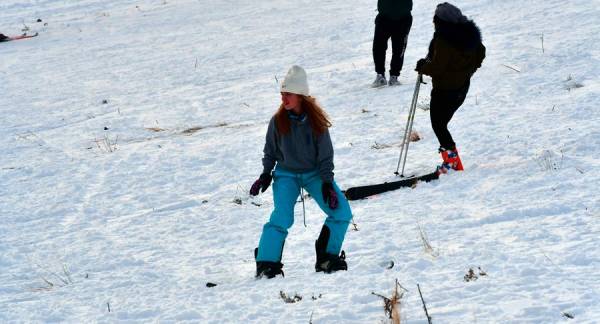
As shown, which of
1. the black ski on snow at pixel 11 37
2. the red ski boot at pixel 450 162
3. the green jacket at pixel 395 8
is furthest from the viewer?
the black ski on snow at pixel 11 37

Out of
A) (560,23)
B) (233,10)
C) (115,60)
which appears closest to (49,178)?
(115,60)

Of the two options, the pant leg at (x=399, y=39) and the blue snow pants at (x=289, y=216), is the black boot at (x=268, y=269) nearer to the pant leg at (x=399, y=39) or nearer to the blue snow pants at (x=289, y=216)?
the blue snow pants at (x=289, y=216)

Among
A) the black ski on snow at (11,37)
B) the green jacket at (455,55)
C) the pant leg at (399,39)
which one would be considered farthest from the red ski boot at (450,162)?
the black ski on snow at (11,37)

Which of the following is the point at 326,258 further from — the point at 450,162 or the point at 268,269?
the point at 450,162

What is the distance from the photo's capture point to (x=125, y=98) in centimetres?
1155

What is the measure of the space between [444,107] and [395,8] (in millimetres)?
3861

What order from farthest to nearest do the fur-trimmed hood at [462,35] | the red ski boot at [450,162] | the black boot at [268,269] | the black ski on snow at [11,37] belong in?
the black ski on snow at [11,37], the red ski boot at [450,162], the fur-trimmed hood at [462,35], the black boot at [268,269]

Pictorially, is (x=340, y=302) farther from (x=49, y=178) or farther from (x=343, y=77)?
(x=343, y=77)

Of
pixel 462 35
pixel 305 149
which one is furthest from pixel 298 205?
pixel 462 35

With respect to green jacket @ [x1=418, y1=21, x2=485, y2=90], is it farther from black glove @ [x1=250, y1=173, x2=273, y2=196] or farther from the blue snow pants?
black glove @ [x1=250, y1=173, x2=273, y2=196]

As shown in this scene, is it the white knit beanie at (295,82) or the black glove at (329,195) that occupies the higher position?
the white knit beanie at (295,82)

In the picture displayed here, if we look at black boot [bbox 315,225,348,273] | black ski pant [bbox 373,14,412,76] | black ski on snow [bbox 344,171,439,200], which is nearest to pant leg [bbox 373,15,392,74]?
black ski pant [bbox 373,14,412,76]

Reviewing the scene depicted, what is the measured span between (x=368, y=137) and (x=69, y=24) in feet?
47.0

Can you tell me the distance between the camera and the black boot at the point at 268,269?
4923 mm
